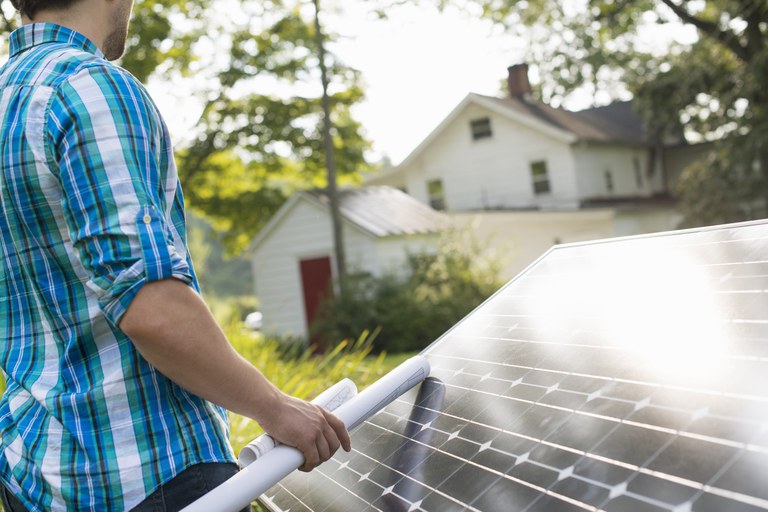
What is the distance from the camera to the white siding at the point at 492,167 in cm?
3092

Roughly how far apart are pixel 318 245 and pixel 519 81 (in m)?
17.0

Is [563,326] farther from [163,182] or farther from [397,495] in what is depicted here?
[163,182]

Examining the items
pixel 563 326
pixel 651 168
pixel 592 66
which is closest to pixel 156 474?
pixel 563 326

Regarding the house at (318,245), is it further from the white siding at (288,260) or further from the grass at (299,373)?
the grass at (299,373)

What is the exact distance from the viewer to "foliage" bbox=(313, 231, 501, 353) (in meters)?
18.2

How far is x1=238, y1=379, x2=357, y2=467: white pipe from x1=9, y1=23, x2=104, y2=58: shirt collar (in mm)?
994

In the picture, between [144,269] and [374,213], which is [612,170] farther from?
[144,269]

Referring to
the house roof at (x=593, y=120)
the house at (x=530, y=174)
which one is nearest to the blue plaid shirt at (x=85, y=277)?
the house at (x=530, y=174)

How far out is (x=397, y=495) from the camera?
1840 millimetres

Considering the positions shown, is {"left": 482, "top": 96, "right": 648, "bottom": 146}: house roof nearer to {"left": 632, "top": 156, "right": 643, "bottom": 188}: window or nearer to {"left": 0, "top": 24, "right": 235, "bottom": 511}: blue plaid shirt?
{"left": 632, "top": 156, "right": 643, "bottom": 188}: window

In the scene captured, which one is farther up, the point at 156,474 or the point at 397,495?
the point at 156,474

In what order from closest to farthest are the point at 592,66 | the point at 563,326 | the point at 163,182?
the point at 163,182, the point at 563,326, the point at 592,66

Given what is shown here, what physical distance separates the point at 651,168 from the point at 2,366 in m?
37.4

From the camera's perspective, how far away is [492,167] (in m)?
32.3
